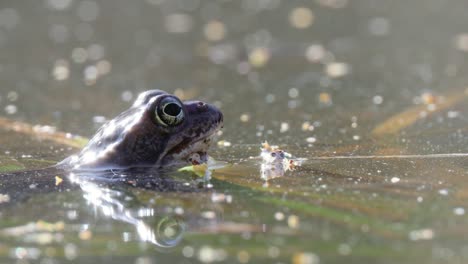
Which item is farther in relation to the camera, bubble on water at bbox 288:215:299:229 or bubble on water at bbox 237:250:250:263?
bubble on water at bbox 288:215:299:229

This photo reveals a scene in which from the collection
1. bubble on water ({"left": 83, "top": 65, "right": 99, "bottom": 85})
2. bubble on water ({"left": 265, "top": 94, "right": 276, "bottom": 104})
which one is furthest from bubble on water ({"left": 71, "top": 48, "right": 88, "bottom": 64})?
bubble on water ({"left": 265, "top": 94, "right": 276, "bottom": 104})

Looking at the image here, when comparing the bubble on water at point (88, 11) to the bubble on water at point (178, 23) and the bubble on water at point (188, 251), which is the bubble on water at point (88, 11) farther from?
the bubble on water at point (188, 251)

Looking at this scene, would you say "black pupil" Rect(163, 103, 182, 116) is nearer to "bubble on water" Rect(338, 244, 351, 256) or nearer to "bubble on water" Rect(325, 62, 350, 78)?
"bubble on water" Rect(338, 244, 351, 256)

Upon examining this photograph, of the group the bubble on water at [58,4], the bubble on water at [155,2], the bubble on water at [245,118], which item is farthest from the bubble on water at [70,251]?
the bubble on water at [58,4]

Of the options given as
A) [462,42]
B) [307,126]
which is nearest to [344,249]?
[307,126]

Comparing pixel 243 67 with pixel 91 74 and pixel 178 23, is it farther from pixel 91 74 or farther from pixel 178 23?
pixel 178 23

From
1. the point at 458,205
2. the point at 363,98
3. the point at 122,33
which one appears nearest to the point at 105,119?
the point at 363,98

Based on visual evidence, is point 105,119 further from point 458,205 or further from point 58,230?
point 458,205
